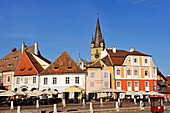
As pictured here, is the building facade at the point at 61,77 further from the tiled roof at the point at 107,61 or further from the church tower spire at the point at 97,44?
the church tower spire at the point at 97,44

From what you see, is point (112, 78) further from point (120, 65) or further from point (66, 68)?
point (66, 68)

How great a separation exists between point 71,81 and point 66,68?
111 inches

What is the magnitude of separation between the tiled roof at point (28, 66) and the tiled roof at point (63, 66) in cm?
249

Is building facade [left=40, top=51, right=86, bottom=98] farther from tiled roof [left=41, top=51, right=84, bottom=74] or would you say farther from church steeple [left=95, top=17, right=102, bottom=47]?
church steeple [left=95, top=17, right=102, bottom=47]

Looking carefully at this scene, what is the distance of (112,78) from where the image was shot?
47156 mm

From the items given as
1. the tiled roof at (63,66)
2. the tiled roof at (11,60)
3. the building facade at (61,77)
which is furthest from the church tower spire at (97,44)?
the building facade at (61,77)

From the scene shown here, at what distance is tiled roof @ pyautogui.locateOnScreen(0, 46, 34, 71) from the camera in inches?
2014

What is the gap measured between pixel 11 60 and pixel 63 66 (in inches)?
610

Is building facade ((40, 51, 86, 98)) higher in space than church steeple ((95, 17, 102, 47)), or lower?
lower

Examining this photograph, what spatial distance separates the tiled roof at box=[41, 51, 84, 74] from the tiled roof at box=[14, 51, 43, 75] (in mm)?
2491

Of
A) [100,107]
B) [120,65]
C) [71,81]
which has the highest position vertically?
[120,65]

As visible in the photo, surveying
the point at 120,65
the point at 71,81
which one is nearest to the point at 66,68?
the point at 71,81

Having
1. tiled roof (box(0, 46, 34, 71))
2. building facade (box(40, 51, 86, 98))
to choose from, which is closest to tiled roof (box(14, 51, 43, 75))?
tiled roof (box(0, 46, 34, 71))

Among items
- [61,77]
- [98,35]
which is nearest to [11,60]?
[61,77]
